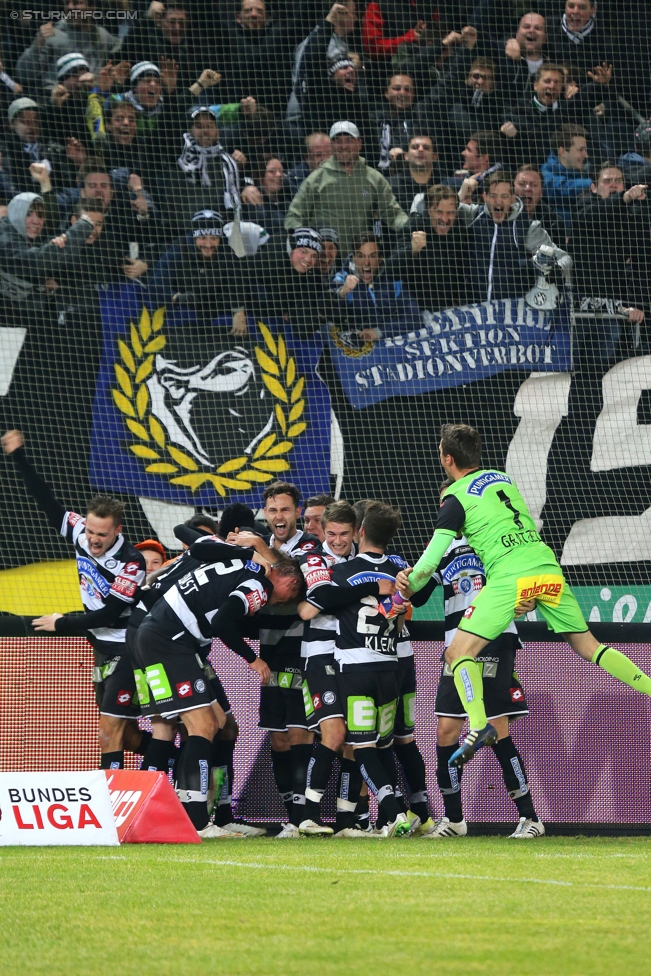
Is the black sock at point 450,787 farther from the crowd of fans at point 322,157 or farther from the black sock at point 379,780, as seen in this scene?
the crowd of fans at point 322,157

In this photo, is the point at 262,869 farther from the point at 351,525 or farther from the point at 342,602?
the point at 351,525

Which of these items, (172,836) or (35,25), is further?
(35,25)

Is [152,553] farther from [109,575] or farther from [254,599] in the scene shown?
[254,599]

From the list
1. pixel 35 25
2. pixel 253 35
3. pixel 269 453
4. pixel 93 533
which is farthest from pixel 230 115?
pixel 93 533

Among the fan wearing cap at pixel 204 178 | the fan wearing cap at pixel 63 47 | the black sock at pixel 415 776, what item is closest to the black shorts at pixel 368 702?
the black sock at pixel 415 776

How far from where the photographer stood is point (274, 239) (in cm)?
1083

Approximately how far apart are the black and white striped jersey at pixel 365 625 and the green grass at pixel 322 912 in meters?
1.12

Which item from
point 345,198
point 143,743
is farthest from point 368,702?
point 345,198

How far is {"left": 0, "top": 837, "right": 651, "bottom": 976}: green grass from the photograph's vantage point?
3.20 metres

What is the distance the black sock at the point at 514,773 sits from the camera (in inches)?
260

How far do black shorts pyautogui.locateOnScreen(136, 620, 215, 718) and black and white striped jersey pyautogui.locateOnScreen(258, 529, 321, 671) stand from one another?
473 millimetres

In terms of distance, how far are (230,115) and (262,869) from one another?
8019mm

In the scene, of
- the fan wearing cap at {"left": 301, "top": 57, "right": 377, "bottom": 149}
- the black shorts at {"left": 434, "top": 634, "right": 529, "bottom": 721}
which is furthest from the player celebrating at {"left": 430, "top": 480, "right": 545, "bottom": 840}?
the fan wearing cap at {"left": 301, "top": 57, "right": 377, "bottom": 149}

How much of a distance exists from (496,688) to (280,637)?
116cm
